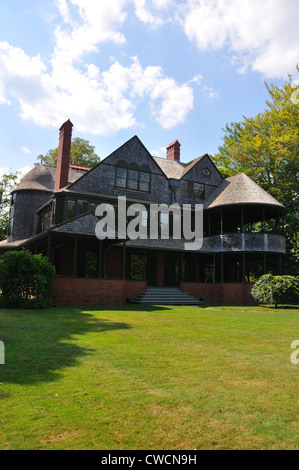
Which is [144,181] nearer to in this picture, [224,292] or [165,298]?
[165,298]

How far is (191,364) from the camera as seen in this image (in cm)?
618

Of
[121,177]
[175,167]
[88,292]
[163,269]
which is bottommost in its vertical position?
[88,292]

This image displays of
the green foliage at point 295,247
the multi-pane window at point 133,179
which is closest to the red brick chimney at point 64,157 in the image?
the multi-pane window at point 133,179

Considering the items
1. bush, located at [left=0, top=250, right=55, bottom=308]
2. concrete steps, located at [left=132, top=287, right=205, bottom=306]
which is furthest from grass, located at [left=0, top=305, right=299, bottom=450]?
concrete steps, located at [left=132, top=287, right=205, bottom=306]

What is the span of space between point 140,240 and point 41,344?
17.2 m

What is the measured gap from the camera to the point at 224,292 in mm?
25766

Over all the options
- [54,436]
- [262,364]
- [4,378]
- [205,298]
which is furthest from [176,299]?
[54,436]

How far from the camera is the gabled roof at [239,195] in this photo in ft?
85.0

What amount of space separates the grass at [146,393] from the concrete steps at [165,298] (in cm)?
1269

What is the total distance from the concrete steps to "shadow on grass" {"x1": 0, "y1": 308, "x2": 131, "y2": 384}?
9.33 meters

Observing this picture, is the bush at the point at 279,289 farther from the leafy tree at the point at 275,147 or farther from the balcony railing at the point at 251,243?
the leafy tree at the point at 275,147

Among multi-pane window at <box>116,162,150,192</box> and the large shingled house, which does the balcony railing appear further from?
multi-pane window at <box>116,162,150,192</box>

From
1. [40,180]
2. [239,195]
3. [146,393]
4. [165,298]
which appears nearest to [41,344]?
[146,393]
